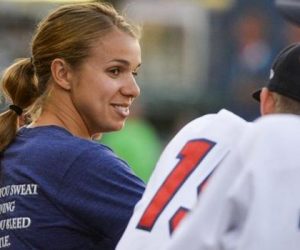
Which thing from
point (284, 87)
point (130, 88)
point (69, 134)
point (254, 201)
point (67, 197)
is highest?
point (284, 87)

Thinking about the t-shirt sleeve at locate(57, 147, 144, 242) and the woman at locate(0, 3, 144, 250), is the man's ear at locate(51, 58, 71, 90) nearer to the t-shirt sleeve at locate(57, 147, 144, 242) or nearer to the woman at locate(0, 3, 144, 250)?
the woman at locate(0, 3, 144, 250)

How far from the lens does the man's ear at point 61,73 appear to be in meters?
3.40

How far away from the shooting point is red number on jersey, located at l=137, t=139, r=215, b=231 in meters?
2.65

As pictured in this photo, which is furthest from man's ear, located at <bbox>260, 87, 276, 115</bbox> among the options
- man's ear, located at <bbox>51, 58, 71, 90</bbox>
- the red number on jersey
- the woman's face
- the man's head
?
man's ear, located at <bbox>51, 58, 71, 90</bbox>

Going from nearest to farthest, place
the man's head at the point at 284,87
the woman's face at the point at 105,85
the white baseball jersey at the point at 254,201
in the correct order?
the white baseball jersey at the point at 254,201 → the man's head at the point at 284,87 → the woman's face at the point at 105,85

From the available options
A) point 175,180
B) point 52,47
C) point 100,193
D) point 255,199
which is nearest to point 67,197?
point 100,193

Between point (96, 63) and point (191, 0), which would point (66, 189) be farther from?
→ point (191, 0)

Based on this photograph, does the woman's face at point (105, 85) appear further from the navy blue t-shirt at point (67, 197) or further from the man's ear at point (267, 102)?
the man's ear at point (267, 102)

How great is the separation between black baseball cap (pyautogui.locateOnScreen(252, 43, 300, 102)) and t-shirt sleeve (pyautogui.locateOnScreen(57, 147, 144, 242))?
1.98ft

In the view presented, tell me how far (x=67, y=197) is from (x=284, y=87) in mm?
818

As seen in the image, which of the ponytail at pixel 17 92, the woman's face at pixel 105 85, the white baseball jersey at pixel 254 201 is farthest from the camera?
Answer: the ponytail at pixel 17 92

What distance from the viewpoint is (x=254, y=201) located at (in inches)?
93.0

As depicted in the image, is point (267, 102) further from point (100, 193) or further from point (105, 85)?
point (105, 85)

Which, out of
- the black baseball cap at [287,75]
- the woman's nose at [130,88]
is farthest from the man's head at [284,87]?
the woman's nose at [130,88]
